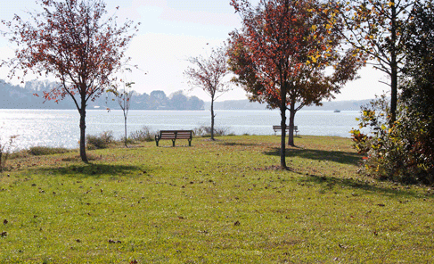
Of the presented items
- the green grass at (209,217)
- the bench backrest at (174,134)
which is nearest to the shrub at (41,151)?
the bench backrest at (174,134)

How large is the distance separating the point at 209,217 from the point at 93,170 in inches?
316

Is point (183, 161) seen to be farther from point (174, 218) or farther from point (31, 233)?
point (31, 233)

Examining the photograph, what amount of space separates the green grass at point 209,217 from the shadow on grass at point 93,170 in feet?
0.26

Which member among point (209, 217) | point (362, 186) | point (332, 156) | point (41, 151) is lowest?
point (209, 217)

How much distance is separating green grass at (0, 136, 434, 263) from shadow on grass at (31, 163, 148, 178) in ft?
0.26

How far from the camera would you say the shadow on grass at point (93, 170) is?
13.4 m

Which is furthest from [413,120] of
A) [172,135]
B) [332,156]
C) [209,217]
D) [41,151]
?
[41,151]

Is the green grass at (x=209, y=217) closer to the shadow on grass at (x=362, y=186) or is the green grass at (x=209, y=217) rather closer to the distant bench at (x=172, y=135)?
the shadow on grass at (x=362, y=186)

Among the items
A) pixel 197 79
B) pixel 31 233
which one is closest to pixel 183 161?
pixel 31 233

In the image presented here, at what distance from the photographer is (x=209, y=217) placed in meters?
7.98

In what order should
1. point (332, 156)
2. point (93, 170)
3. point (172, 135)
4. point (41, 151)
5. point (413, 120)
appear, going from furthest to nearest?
1. point (172, 135)
2. point (41, 151)
3. point (332, 156)
4. point (93, 170)
5. point (413, 120)

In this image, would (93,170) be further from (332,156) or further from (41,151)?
(332,156)

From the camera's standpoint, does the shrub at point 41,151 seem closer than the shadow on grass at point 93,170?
No

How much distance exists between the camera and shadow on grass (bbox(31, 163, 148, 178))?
13.4 meters
